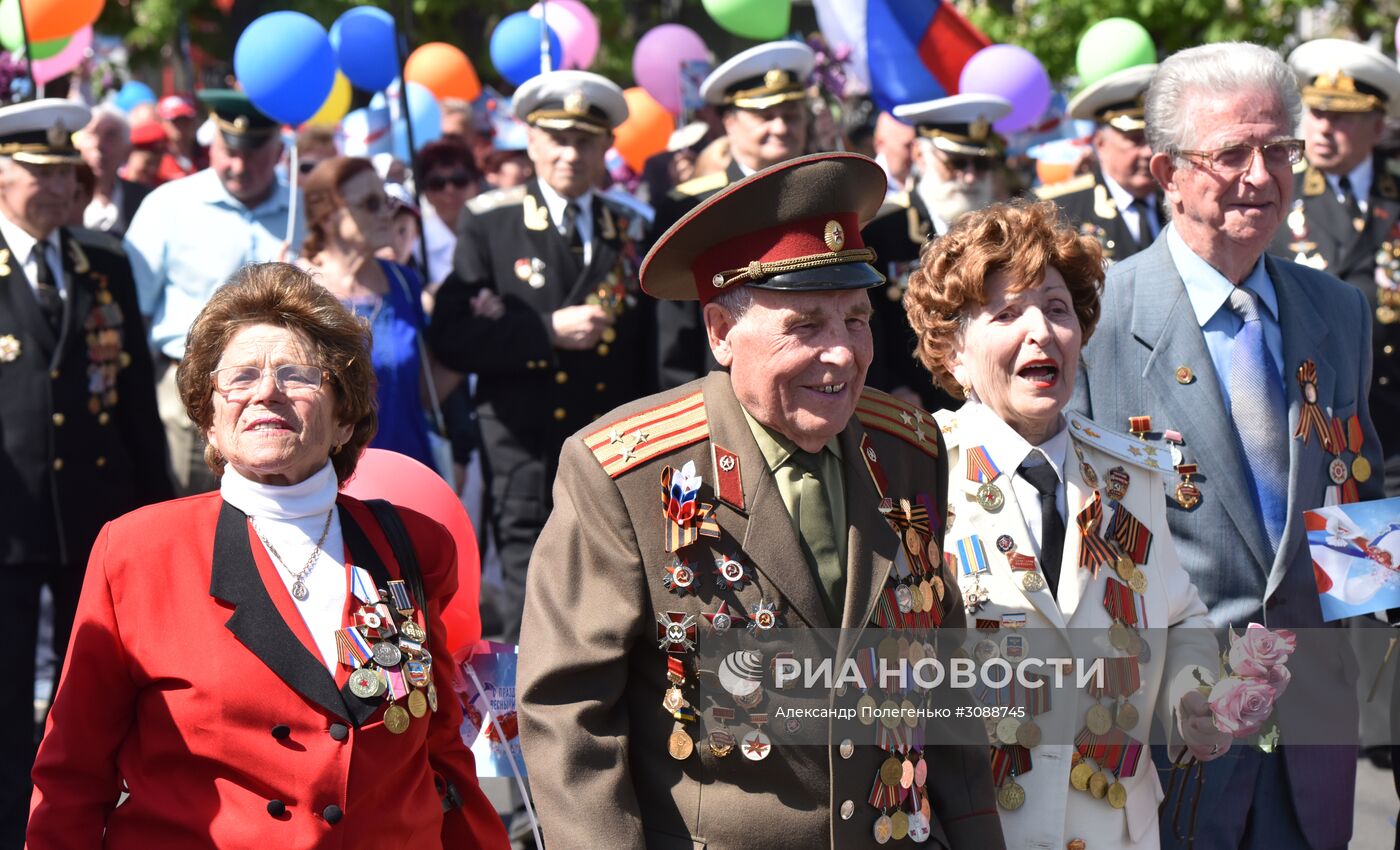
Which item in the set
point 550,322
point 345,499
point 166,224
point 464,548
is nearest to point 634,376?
point 550,322

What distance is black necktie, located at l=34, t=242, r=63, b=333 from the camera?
6.96 m

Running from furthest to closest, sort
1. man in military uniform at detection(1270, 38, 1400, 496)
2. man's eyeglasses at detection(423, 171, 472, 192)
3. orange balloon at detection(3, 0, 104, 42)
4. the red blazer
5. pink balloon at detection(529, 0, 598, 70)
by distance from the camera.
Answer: pink balloon at detection(529, 0, 598, 70), man's eyeglasses at detection(423, 171, 472, 192), orange balloon at detection(3, 0, 104, 42), man in military uniform at detection(1270, 38, 1400, 496), the red blazer

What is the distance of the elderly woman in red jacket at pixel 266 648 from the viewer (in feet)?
11.6

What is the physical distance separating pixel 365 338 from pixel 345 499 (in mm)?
363

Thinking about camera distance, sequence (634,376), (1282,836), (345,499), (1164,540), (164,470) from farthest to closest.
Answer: (634,376)
(164,470)
(1282,836)
(1164,540)
(345,499)

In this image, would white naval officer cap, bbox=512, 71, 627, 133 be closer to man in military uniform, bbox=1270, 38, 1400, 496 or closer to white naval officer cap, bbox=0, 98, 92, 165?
white naval officer cap, bbox=0, 98, 92, 165

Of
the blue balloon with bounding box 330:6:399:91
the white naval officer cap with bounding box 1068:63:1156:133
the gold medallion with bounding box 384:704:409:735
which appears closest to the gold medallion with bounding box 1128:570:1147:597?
the gold medallion with bounding box 384:704:409:735

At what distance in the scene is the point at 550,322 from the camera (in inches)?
295

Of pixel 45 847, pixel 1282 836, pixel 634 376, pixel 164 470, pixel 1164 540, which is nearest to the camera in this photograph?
pixel 45 847

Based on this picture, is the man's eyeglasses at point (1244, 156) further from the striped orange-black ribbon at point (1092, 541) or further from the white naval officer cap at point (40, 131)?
the white naval officer cap at point (40, 131)

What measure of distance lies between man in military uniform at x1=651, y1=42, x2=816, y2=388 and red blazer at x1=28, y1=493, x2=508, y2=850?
4130 millimetres

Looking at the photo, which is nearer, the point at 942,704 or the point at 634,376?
the point at 942,704

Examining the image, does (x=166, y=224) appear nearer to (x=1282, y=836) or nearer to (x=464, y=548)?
(x=464, y=548)

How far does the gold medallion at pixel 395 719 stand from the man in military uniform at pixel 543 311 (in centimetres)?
381
